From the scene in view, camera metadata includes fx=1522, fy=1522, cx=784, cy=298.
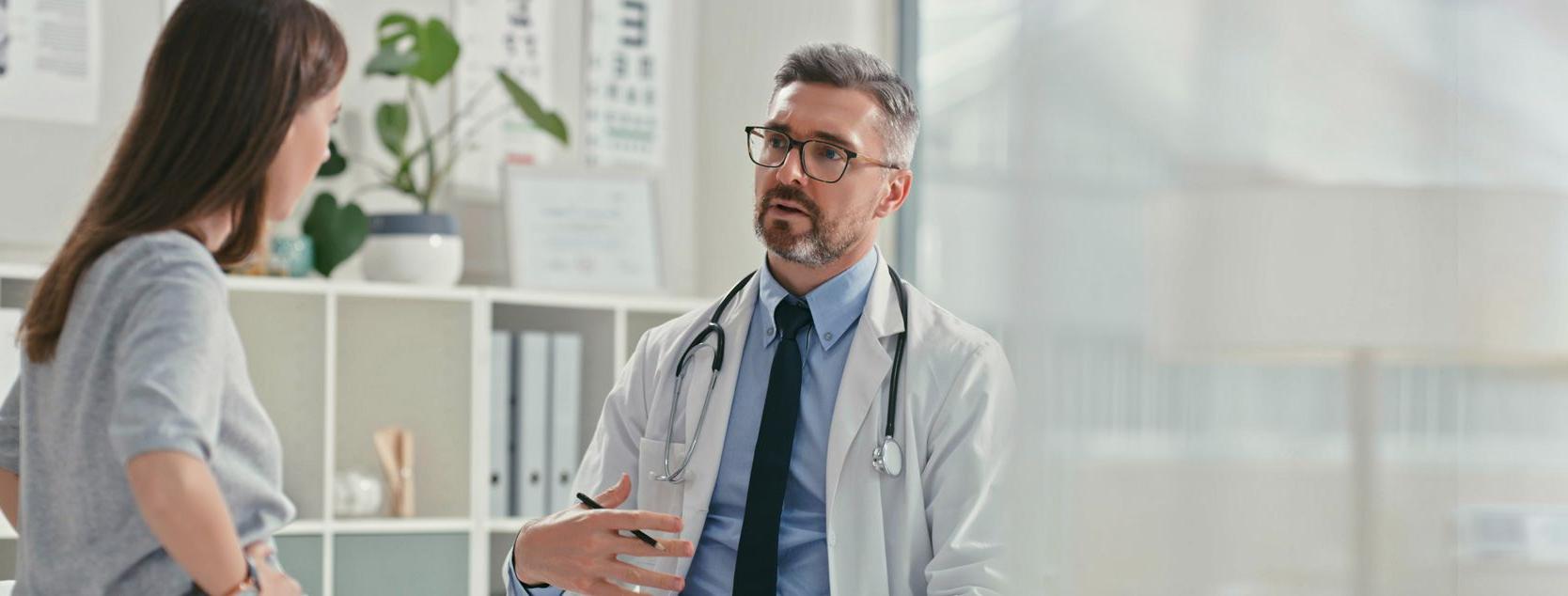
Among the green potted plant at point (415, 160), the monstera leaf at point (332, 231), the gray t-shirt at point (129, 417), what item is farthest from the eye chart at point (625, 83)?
the gray t-shirt at point (129, 417)

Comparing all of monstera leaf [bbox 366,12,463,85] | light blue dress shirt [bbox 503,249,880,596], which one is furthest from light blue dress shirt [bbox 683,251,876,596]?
monstera leaf [bbox 366,12,463,85]

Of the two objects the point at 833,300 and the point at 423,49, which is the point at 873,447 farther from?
the point at 423,49

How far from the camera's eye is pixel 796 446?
200 cm

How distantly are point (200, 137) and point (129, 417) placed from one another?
0.25 meters

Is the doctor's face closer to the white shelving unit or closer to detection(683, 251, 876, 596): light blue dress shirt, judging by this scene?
detection(683, 251, 876, 596): light blue dress shirt

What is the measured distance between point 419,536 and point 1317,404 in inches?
104

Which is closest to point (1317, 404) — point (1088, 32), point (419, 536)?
point (1088, 32)

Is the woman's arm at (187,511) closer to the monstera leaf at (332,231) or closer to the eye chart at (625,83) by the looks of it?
the monstera leaf at (332,231)

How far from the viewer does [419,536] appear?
3.13m

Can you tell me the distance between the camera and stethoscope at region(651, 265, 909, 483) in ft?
6.23

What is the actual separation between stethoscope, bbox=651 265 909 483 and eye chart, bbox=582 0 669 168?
1739 mm

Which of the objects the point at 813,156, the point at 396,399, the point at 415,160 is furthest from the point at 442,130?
the point at 813,156

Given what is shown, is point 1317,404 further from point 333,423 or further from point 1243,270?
point 333,423

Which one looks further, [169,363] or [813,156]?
[813,156]
